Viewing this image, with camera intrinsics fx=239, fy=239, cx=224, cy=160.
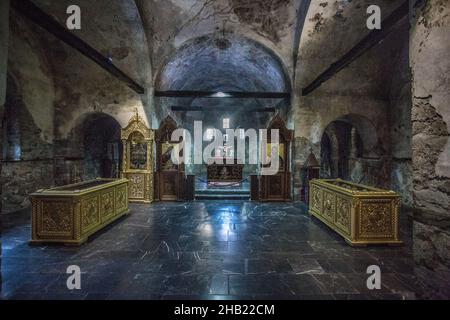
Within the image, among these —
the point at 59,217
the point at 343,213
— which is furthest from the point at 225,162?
the point at 59,217

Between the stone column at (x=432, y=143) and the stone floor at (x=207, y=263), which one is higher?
the stone column at (x=432, y=143)

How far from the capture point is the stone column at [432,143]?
243 centimetres

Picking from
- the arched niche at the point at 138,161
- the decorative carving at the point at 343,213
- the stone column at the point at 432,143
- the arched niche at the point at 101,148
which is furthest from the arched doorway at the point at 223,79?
the stone column at the point at 432,143

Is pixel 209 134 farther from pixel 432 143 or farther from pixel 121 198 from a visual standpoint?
pixel 432 143

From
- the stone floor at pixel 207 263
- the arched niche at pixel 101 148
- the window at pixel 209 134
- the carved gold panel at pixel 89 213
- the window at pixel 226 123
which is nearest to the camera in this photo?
the stone floor at pixel 207 263

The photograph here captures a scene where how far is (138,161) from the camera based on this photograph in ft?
30.3

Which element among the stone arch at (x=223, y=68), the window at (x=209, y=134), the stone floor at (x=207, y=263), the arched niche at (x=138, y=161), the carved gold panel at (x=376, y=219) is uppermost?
the stone arch at (x=223, y=68)

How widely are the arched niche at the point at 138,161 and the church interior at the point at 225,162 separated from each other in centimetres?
5

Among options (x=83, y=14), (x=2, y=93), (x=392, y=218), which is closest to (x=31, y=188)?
(x=83, y=14)

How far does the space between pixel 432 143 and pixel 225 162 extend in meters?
10.9

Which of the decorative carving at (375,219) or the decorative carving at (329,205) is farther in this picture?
the decorative carving at (329,205)

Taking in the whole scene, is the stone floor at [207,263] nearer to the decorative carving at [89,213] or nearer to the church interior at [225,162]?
the church interior at [225,162]

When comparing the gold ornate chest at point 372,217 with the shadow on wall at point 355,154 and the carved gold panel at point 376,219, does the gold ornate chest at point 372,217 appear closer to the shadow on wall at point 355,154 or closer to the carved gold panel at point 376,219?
the carved gold panel at point 376,219

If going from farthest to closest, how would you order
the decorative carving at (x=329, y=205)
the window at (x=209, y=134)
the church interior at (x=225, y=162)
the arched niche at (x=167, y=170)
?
the window at (x=209, y=134) → the arched niche at (x=167, y=170) → the decorative carving at (x=329, y=205) → the church interior at (x=225, y=162)
